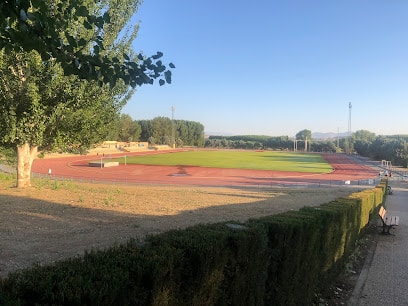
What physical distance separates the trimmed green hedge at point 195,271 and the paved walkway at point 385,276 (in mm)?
1401

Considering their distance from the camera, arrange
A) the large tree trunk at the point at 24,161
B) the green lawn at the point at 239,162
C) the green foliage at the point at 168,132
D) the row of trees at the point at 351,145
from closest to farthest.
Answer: the large tree trunk at the point at 24,161
the green lawn at the point at 239,162
the row of trees at the point at 351,145
the green foliage at the point at 168,132

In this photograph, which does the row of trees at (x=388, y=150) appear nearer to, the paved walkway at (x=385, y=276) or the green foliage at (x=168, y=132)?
the green foliage at (x=168, y=132)

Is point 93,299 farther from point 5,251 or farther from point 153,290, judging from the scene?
point 5,251

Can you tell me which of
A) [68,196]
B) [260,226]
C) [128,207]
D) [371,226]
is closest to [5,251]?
[260,226]

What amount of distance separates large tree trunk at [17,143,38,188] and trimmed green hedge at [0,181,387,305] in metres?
14.8

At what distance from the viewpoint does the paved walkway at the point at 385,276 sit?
6.55 m

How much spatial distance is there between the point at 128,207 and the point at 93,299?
1293 centimetres

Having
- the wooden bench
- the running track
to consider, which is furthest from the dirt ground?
the running track

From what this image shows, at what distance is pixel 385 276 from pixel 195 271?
629 centimetres

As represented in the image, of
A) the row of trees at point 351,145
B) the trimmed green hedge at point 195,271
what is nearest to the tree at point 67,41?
the trimmed green hedge at point 195,271

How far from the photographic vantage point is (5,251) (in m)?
7.29

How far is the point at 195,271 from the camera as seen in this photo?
3.06 meters

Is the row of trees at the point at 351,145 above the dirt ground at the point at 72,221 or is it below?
above

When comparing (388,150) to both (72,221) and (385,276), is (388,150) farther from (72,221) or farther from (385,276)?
(72,221)
